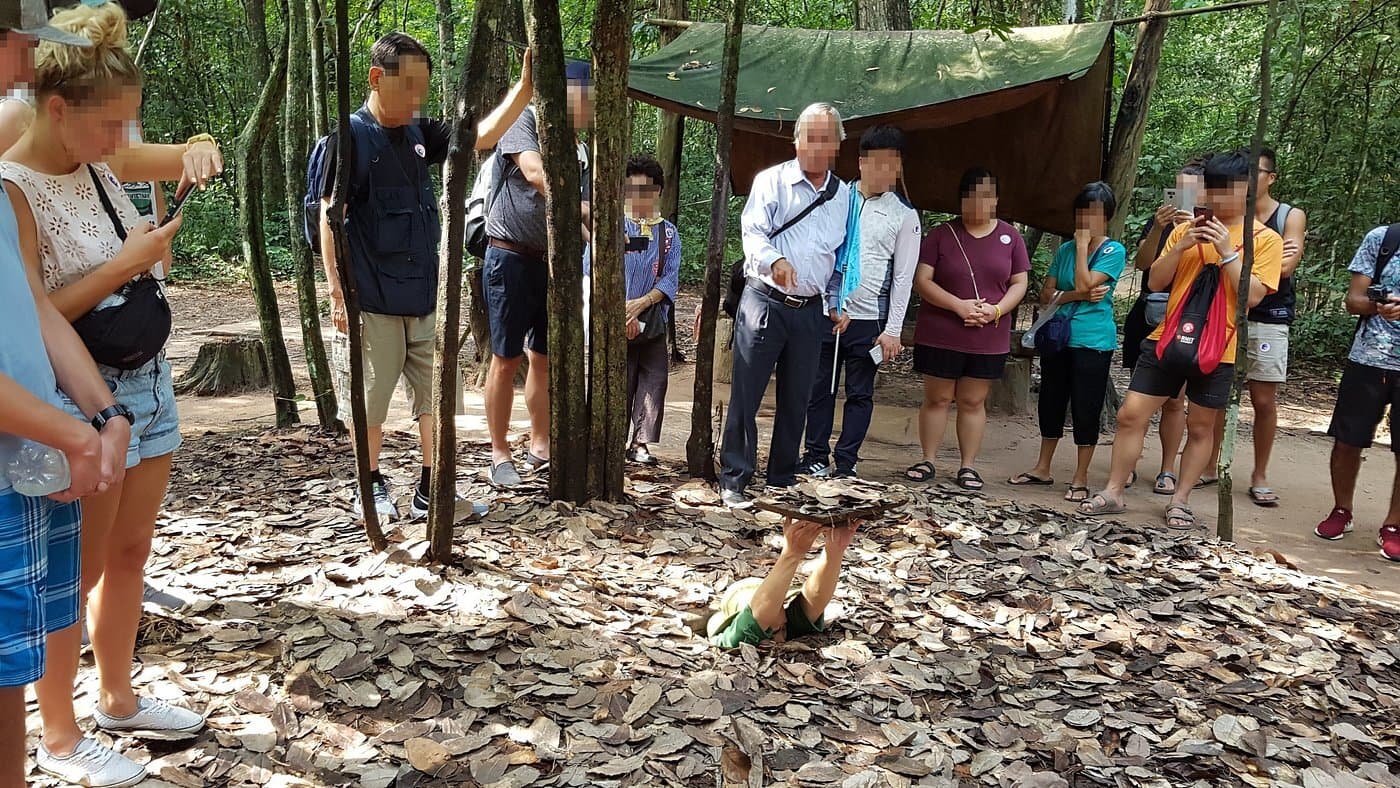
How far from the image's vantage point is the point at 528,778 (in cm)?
230

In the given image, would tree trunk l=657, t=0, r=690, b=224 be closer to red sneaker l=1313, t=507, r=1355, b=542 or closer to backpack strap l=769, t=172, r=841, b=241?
backpack strap l=769, t=172, r=841, b=241

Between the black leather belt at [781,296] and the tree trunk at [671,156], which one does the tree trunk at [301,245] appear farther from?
the tree trunk at [671,156]

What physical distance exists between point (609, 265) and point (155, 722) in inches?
90.5

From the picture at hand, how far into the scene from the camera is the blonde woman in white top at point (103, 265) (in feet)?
6.06

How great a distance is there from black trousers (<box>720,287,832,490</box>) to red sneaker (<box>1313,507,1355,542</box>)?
2.57 metres

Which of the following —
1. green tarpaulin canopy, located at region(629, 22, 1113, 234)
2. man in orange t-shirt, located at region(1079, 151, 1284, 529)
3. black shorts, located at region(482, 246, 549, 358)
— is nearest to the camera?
black shorts, located at region(482, 246, 549, 358)

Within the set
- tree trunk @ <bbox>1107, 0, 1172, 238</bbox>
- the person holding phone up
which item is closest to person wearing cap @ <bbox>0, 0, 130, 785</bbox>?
the person holding phone up

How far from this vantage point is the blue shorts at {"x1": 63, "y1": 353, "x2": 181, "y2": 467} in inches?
81.8

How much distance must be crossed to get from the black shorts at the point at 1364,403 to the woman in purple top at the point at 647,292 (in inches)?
128

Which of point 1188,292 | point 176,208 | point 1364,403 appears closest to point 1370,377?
point 1364,403

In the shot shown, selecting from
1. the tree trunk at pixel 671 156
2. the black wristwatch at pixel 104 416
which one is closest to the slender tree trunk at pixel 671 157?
the tree trunk at pixel 671 156

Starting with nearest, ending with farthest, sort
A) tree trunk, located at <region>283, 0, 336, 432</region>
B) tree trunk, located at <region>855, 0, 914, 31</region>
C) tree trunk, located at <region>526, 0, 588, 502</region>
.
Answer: tree trunk, located at <region>526, 0, 588, 502</region>
tree trunk, located at <region>283, 0, 336, 432</region>
tree trunk, located at <region>855, 0, 914, 31</region>

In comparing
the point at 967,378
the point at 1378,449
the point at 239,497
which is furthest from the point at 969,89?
the point at 239,497

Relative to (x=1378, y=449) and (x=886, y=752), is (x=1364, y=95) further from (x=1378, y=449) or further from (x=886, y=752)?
(x=886, y=752)
